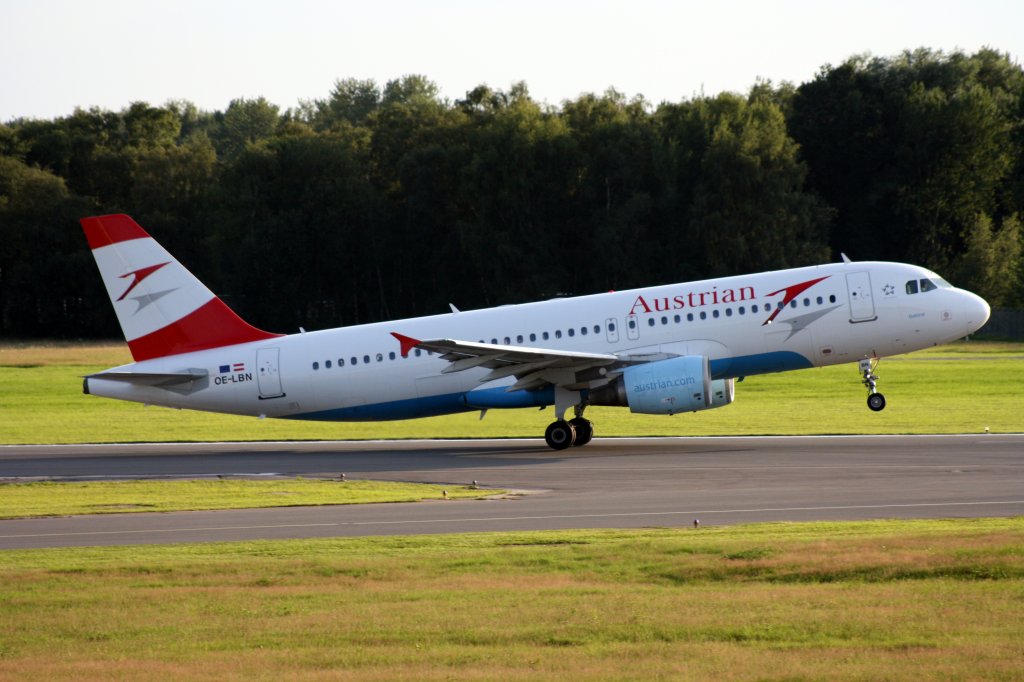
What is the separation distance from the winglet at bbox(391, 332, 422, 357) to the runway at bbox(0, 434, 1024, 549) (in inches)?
112

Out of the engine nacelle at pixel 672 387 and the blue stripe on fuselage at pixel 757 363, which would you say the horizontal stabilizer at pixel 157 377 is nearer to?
the engine nacelle at pixel 672 387

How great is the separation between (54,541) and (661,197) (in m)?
72.2

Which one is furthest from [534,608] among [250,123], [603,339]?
[250,123]

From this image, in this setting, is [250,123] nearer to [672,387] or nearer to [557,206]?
[557,206]

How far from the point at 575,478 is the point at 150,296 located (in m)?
14.2

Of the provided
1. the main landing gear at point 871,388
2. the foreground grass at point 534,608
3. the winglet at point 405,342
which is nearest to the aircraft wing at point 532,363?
the winglet at point 405,342

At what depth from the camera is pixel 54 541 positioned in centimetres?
2175

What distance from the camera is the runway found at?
74.7 ft

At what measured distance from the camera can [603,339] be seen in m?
35.4

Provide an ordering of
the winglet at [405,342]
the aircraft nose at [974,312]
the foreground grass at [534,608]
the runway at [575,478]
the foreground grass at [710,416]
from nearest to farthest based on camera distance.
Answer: the foreground grass at [534,608] → the runway at [575,478] → the winglet at [405,342] → the aircraft nose at [974,312] → the foreground grass at [710,416]

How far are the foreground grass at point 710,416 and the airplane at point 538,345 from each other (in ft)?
14.6

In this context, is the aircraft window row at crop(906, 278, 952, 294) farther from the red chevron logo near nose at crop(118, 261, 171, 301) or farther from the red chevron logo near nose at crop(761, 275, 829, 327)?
the red chevron logo near nose at crop(118, 261, 171, 301)

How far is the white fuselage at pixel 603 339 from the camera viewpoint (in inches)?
1363

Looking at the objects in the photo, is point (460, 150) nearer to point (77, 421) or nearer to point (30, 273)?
point (30, 273)
